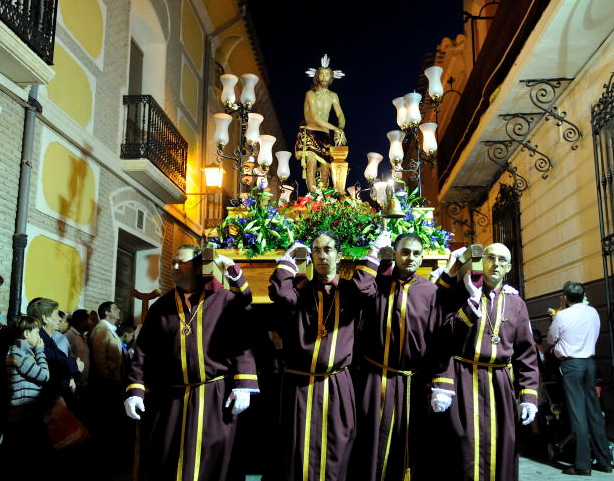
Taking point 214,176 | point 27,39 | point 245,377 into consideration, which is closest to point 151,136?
point 214,176

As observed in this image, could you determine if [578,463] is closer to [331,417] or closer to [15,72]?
[331,417]

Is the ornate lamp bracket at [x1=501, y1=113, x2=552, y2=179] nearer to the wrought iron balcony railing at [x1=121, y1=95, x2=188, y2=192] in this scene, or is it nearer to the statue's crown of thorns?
the statue's crown of thorns

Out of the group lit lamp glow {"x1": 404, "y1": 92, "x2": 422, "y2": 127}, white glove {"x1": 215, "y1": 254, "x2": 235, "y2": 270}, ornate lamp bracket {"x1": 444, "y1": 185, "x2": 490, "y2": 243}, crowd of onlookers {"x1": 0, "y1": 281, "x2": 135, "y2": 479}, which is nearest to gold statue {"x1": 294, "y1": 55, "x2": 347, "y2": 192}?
lit lamp glow {"x1": 404, "y1": 92, "x2": 422, "y2": 127}

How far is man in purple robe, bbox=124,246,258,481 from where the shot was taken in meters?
3.82

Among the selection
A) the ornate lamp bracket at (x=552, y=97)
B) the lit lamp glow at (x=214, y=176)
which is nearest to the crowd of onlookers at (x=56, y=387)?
the ornate lamp bracket at (x=552, y=97)

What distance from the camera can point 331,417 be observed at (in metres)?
3.80

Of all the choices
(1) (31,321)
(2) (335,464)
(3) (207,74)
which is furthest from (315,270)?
(3) (207,74)

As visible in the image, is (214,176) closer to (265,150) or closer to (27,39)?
(265,150)

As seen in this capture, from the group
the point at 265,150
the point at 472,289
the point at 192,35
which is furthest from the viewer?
the point at 192,35

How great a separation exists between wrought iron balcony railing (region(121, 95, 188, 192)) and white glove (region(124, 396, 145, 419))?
7122 millimetres

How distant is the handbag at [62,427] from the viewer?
466cm

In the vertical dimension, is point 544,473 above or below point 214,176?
below

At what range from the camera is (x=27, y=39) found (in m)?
6.67

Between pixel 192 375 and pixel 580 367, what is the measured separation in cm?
379
